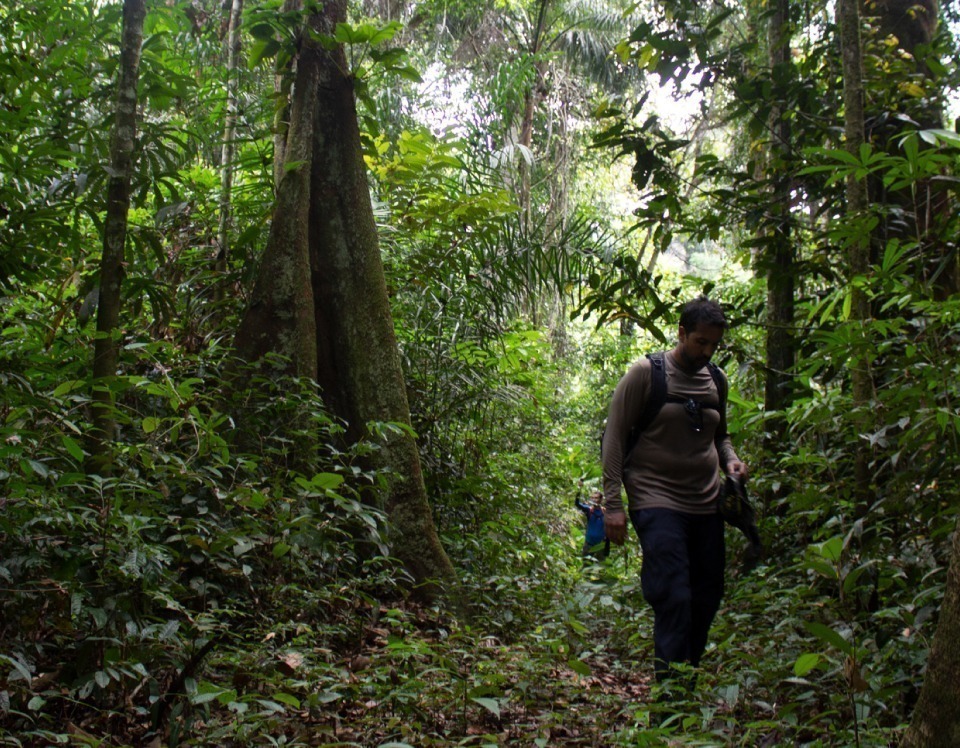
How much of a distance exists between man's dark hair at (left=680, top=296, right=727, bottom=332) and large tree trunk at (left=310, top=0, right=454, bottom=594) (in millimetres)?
1957

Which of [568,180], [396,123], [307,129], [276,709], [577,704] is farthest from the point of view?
[568,180]

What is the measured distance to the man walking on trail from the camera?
3.75 metres

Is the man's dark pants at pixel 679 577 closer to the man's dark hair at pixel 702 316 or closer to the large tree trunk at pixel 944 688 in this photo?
the man's dark hair at pixel 702 316

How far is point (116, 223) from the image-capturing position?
344cm

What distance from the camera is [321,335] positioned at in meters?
5.32

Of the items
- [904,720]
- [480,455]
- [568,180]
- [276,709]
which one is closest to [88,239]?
[480,455]

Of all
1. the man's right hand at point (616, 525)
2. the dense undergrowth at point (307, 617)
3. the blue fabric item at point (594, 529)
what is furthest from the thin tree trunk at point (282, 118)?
the blue fabric item at point (594, 529)

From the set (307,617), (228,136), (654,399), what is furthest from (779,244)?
(228,136)

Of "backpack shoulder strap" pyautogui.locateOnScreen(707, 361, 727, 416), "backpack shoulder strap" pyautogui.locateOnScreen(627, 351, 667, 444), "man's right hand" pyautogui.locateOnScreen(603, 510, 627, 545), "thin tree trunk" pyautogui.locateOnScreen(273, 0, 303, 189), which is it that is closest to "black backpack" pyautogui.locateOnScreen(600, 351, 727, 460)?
"backpack shoulder strap" pyautogui.locateOnScreen(627, 351, 667, 444)

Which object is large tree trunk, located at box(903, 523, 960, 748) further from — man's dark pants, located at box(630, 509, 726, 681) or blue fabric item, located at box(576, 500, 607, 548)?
blue fabric item, located at box(576, 500, 607, 548)

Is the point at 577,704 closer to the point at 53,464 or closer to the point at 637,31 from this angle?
the point at 53,464

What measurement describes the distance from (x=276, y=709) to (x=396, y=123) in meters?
9.81

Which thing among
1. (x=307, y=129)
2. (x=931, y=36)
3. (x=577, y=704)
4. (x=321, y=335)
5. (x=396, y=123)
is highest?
(x=396, y=123)

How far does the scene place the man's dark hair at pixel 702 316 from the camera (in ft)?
12.6
